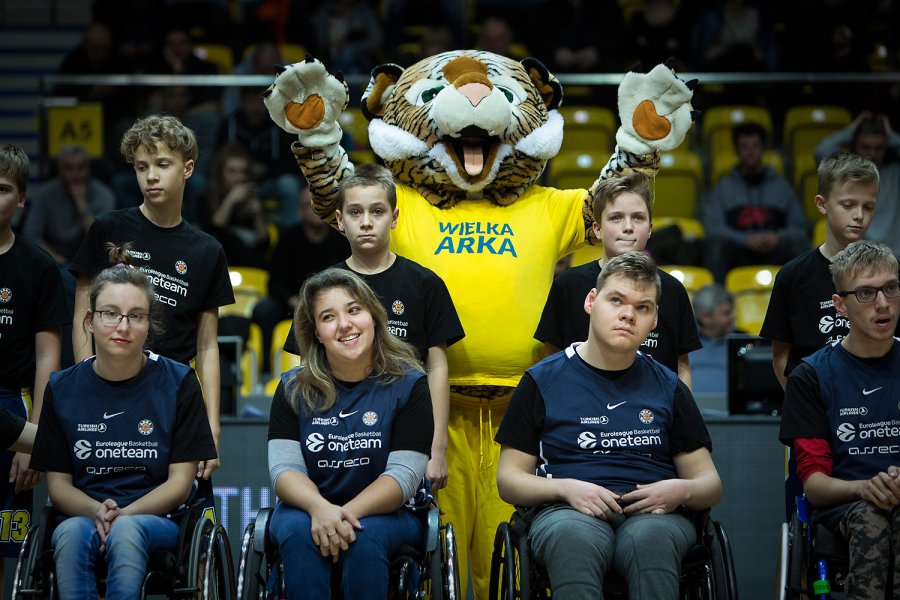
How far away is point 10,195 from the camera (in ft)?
13.0

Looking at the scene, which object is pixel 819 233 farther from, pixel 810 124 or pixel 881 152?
pixel 810 124

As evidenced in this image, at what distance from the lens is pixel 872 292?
3537mm

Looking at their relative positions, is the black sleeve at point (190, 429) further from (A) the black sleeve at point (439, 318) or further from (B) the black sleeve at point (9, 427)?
(A) the black sleeve at point (439, 318)

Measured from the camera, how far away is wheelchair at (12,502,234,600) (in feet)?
10.6

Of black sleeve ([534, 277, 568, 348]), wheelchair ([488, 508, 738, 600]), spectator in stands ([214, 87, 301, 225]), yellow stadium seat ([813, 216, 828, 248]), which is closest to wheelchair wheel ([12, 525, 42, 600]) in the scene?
wheelchair ([488, 508, 738, 600])

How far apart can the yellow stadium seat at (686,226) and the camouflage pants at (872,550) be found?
3.71 m

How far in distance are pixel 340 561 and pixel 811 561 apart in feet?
4.01

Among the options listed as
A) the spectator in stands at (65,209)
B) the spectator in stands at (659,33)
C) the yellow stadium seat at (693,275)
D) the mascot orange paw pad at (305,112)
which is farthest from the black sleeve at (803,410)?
the spectator in stands at (659,33)

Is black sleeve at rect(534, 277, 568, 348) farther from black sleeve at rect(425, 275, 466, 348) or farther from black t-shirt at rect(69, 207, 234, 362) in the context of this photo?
black t-shirt at rect(69, 207, 234, 362)

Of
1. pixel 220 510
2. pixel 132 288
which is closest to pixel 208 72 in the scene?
pixel 220 510

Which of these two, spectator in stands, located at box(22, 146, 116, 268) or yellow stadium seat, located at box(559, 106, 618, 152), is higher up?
yellow stadium seat, located at box(559, 106, 618, 152)

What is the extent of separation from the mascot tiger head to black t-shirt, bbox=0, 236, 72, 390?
116cm

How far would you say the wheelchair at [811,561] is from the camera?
10.7 ft

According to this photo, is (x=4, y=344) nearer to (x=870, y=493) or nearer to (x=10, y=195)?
(x=10, y=195)
